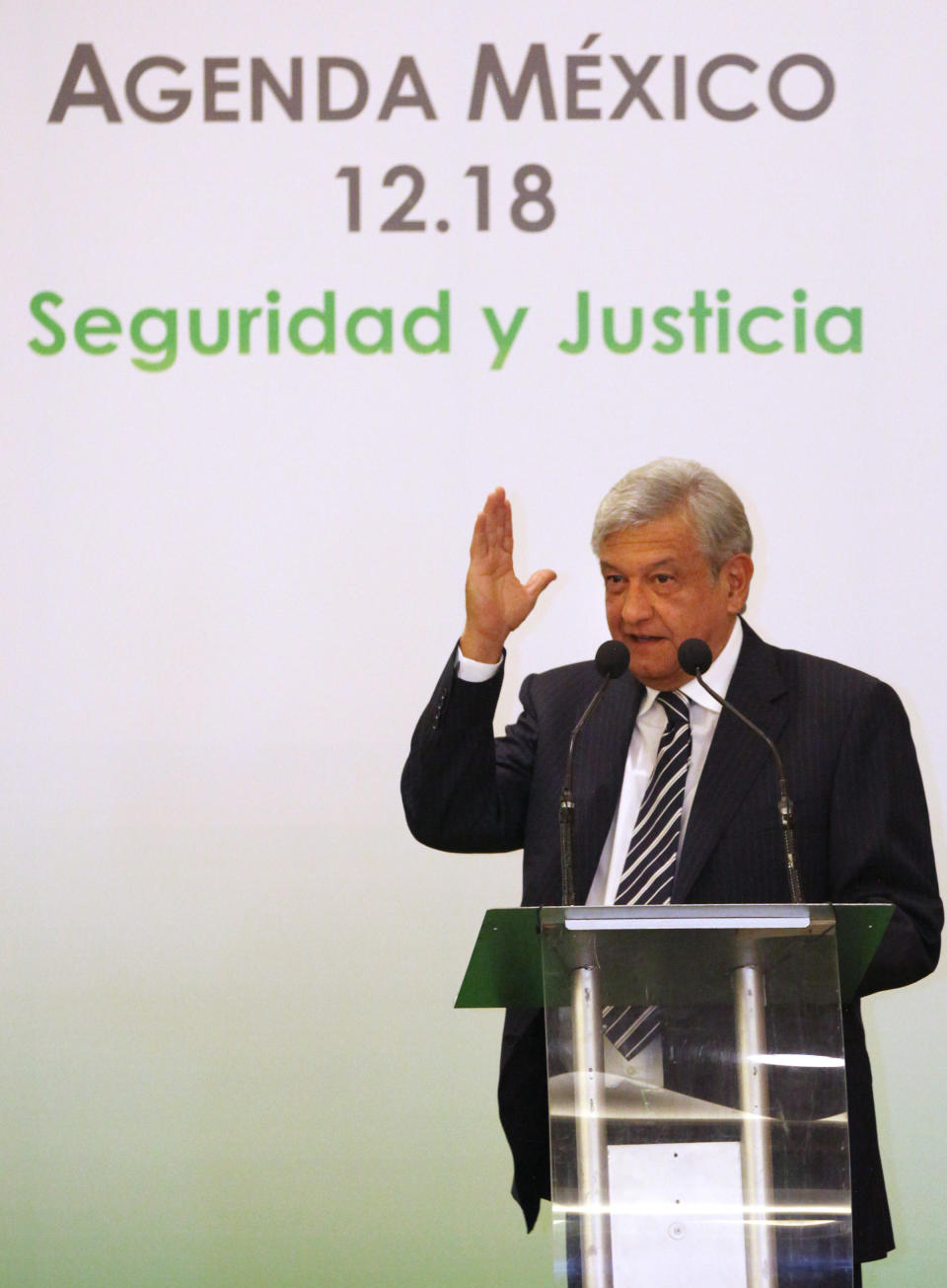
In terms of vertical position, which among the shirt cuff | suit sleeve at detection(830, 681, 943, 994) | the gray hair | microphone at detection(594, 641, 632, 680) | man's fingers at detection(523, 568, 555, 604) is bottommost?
suit sleeve at detection(830, 681, 943, 994)

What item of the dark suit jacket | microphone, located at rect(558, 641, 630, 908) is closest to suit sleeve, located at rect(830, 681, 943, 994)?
the dark suit jacket

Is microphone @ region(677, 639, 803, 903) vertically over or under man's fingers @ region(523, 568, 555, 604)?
under

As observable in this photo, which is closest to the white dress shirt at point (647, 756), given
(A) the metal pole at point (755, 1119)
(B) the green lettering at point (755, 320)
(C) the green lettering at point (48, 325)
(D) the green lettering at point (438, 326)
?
(A) the metal pole at point (755, 1119)

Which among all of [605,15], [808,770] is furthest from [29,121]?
[808,770]

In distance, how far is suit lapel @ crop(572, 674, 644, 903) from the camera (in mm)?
2773

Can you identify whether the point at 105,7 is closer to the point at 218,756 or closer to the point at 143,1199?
the point at 218,756

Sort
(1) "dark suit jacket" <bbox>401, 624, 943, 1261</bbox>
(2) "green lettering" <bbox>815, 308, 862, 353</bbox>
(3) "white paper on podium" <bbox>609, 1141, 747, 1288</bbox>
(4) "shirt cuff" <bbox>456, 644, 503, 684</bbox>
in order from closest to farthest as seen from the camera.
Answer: (3) "white paper on podium" <bbox>609, 1141, 747, 1288</bbox>
(1) "dark suit jacket" <bbox>401, 624, 943, 1261</bbox>
(4) "shirt cuff" <bbox>456, 644, 503, 684</bbox>
(2) "green lettering" <bbox>815, 308, 862, 353</bbox>

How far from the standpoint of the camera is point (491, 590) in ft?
9.14

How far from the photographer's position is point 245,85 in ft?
12.1

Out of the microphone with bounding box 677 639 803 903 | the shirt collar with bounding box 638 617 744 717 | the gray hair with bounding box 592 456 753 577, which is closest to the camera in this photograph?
the microphone with bounding box 677 639 803 903

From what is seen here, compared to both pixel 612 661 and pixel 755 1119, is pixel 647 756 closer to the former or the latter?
pixel 612 661

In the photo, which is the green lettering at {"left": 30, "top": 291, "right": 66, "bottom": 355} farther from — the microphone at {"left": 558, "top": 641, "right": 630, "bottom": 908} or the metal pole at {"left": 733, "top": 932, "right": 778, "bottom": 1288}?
the metal pole at {"left": 733, "top": 932, "right": 778, "bottom": 1288}

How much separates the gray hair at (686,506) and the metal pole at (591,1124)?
1101 mm

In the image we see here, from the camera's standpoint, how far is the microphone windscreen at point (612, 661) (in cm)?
241
